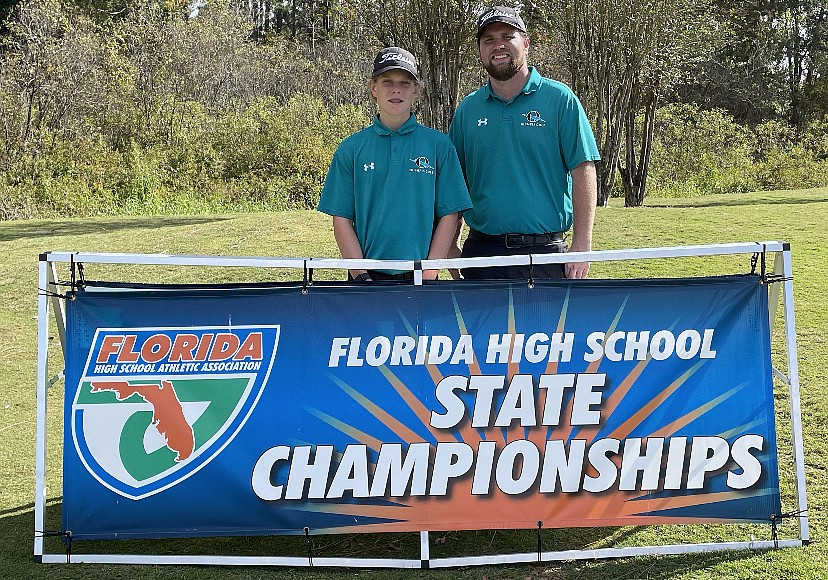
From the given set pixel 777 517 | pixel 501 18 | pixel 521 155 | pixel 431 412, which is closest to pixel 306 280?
pixel 431 412

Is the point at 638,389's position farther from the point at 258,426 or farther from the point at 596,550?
the point at 258,426

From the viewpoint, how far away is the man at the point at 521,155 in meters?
4.08

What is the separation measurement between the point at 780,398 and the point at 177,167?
18149 mm

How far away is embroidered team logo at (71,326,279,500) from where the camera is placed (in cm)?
361

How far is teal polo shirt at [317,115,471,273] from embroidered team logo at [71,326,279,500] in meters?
0.71

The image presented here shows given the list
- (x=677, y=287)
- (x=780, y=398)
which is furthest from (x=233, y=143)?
(x=677, y=287)

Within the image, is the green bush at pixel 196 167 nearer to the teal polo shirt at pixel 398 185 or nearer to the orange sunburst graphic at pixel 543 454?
the teal polo shirt at pixel 398 185

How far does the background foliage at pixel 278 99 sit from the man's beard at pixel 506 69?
8653mm

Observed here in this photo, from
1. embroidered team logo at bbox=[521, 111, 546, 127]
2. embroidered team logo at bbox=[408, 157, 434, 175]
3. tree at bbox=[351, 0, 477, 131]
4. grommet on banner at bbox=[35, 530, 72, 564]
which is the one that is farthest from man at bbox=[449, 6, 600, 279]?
tree at bbox=[351, 0, 477, 131]

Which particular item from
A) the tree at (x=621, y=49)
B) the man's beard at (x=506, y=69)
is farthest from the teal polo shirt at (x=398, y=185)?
the tree at (x=621, y=49)

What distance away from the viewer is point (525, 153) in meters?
4.12

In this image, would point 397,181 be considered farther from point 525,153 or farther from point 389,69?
point 525,153

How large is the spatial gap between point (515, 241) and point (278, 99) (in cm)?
2591

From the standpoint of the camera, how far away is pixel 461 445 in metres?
3.59
